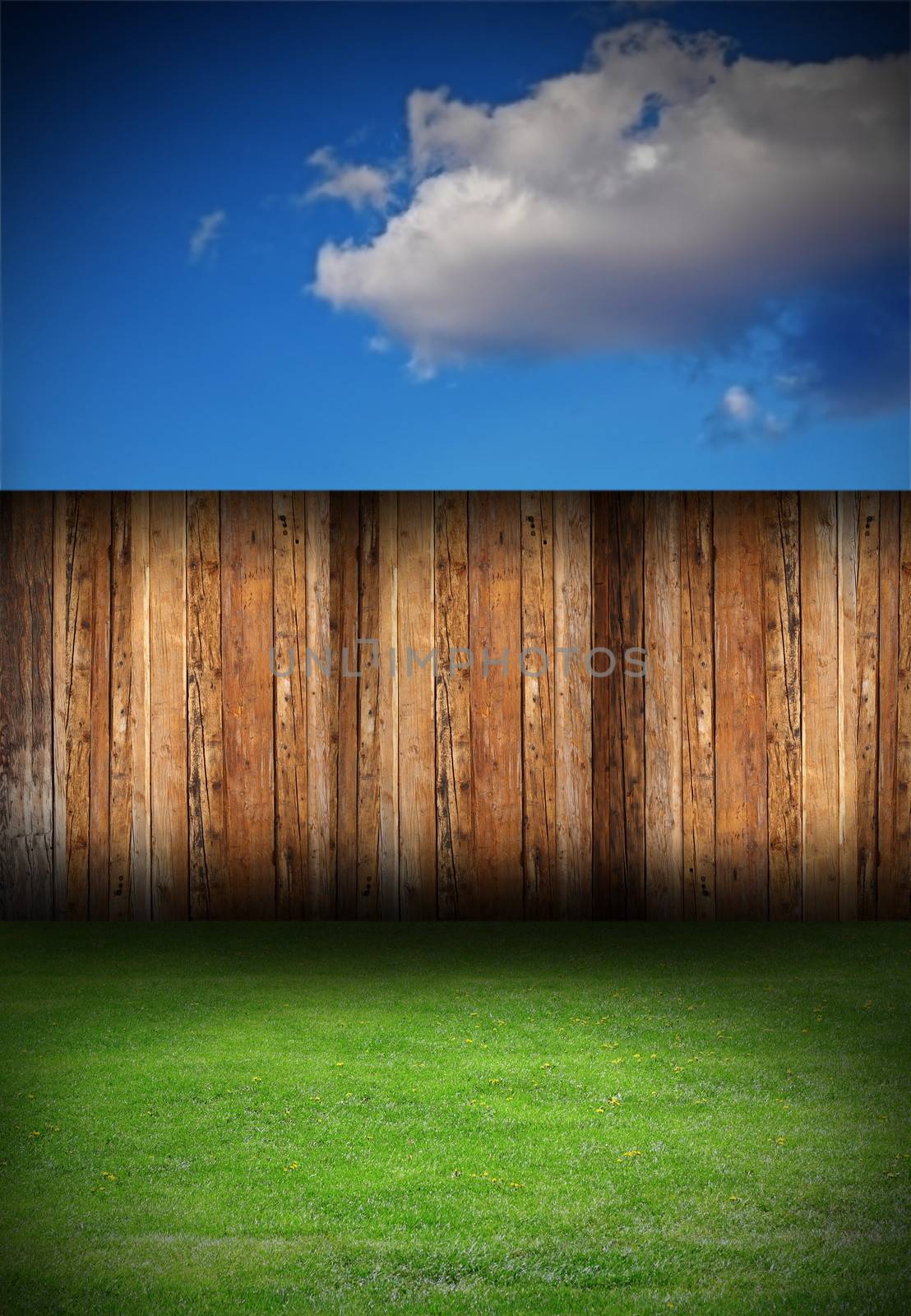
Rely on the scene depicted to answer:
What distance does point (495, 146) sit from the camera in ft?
21.0

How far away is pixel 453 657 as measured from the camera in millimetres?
4738

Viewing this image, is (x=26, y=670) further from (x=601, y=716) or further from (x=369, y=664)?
(x=601, y=716)

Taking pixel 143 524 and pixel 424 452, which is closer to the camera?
pixel 143 524

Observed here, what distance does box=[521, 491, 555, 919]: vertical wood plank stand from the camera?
4.74m

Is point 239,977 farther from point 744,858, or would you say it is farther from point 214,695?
point 744,858

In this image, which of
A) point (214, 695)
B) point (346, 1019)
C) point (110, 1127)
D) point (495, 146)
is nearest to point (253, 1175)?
point (110, 1127)

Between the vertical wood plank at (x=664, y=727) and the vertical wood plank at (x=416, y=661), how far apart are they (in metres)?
0.85

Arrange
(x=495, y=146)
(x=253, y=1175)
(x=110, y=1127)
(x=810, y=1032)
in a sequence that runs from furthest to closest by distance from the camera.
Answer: (x=495, y=146) < (x=810, y=1032) < (x=110, y=1127) < (x=253, y=1175)

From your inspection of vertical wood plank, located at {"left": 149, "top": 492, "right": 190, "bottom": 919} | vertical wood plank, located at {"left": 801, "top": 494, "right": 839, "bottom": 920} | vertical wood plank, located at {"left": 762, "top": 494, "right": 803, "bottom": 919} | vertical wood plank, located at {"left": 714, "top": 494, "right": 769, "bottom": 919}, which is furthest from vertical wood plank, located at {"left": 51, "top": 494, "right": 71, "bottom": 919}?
vertical wood plank, located at {"left": 801, "top": 494, "right": 839, "bottom": 920}

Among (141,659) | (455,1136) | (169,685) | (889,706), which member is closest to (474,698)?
(169,685)

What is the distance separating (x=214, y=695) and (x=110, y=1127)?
2.55 meters

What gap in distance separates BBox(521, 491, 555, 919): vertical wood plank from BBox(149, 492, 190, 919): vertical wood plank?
52.8 inches

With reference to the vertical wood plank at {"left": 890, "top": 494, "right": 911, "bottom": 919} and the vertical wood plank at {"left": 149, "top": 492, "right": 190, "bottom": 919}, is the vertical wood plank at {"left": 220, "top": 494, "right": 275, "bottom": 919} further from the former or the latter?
the vertical wood plank at {"left": 890, "top": 494, "right": 911, "bottom": 919}

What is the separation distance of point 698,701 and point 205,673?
76.5 inches
